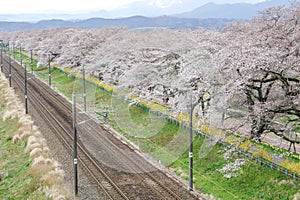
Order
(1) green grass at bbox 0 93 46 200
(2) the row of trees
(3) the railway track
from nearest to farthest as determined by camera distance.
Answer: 1. (2) the row of trees
2. (3) the railway track
3. (1) green grass at bbox 0 93 46 200

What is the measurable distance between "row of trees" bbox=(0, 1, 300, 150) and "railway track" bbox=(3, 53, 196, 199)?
4168mm

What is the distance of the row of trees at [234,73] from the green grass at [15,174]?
31.8 ft

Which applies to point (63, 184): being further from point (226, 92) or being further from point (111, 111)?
point (111, 111)

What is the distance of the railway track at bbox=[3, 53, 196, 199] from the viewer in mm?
17859

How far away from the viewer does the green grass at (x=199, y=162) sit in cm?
1684

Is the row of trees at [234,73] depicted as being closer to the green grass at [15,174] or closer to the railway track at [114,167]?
the railway track at [114,167]

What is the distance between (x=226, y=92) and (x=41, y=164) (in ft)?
35.9

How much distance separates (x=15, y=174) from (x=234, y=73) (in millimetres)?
13472

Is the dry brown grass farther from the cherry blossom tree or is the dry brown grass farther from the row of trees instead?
the cherry blossom tree

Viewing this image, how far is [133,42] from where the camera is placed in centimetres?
3706

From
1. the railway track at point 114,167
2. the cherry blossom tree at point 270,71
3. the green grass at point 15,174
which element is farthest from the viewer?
the green grass at point 15,174

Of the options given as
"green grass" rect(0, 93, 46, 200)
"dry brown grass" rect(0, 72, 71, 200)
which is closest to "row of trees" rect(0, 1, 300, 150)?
"dry brown grass" rect(0, 72, 71, 200)

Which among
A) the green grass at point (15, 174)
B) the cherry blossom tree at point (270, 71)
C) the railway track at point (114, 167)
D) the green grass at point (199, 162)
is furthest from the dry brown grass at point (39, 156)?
the cherry blossom tree at point (270, 71)

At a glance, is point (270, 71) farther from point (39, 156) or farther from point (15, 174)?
point (15, 174)
